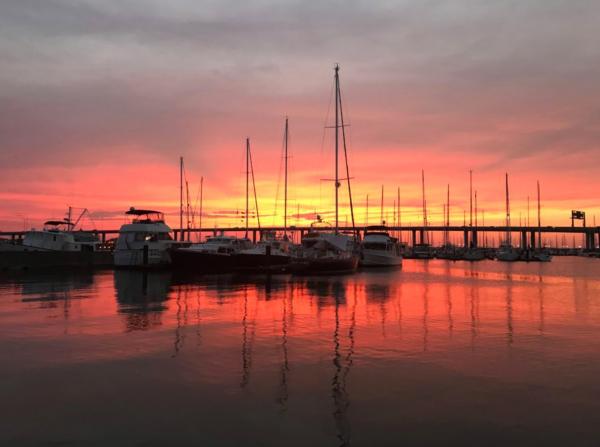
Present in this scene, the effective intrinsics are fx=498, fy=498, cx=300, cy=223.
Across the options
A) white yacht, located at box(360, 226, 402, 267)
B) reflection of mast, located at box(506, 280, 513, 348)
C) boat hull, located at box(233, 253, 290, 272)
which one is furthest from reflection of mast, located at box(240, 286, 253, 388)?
white yacht, located at box(360, 226, 402, 267)

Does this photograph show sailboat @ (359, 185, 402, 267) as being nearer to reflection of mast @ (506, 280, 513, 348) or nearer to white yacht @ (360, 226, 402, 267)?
white yacht @ (360, 226, 402, 267)

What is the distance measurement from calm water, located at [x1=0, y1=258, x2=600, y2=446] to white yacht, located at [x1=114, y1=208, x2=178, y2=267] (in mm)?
35345

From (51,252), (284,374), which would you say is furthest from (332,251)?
(284,374)

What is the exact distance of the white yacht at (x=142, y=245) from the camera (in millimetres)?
58250

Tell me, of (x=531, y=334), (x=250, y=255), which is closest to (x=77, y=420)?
(x=531, y=334)

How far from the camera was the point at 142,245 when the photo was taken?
58.9 m

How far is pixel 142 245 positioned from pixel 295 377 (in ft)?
167

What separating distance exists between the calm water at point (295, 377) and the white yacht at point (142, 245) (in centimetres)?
3535

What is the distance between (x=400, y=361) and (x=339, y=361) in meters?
1.62

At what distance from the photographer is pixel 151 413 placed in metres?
9.05

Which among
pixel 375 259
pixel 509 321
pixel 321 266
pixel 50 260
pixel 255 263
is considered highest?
pixel 50 260

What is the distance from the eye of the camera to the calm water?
8.35 meters

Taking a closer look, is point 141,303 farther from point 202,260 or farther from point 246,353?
point 202,260

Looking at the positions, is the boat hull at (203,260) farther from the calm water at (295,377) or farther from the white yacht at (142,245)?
the calm water at (295,377)
